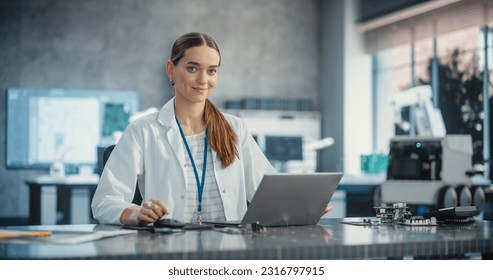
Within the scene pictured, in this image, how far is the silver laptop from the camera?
1.73 metres

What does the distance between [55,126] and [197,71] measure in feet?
22.3

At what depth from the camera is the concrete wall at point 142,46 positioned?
8578mm

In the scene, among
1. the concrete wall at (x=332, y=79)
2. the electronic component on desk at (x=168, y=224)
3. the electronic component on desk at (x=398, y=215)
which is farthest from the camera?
the concrete wall at (x=332, y=79)

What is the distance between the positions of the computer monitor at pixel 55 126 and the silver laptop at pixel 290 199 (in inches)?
266

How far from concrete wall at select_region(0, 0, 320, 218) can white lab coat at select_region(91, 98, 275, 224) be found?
6.73 metres

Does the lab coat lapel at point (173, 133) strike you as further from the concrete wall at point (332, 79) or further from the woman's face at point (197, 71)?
the concrete wall at point (332, 79)

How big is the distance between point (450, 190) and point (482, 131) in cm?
282

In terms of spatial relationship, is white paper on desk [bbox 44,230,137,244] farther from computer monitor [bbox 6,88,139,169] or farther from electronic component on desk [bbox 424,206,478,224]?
computer monitor [bbox 6,88,139,169]

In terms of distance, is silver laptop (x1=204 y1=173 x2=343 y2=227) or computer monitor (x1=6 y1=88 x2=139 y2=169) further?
computer monitor (x1=6 y1=88 x2=139 y2=169)

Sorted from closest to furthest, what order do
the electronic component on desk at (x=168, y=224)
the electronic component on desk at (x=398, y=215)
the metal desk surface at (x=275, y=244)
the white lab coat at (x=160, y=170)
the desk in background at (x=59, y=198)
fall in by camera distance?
the metal desk surface at (x=275, y=244) < the electronic component on desk at (x=168, y=224) < the electronic component on desk at (x=398, y=215) < the white lab coat at (x=160, y=170) < the desk in background at (x=59, y=198)

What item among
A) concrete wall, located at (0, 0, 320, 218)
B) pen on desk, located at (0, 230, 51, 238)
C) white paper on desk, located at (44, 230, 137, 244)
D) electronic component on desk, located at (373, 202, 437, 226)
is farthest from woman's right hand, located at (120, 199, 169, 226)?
concrete wall, located at (0, 0, 320, 218)

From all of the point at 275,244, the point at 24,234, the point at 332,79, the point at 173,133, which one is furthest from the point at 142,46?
the point at 275,244

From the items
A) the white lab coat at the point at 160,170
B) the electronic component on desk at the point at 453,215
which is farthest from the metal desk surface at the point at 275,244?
the white lab coat at the point at 160,170

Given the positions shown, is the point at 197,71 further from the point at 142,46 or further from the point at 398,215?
the point at 142,46
